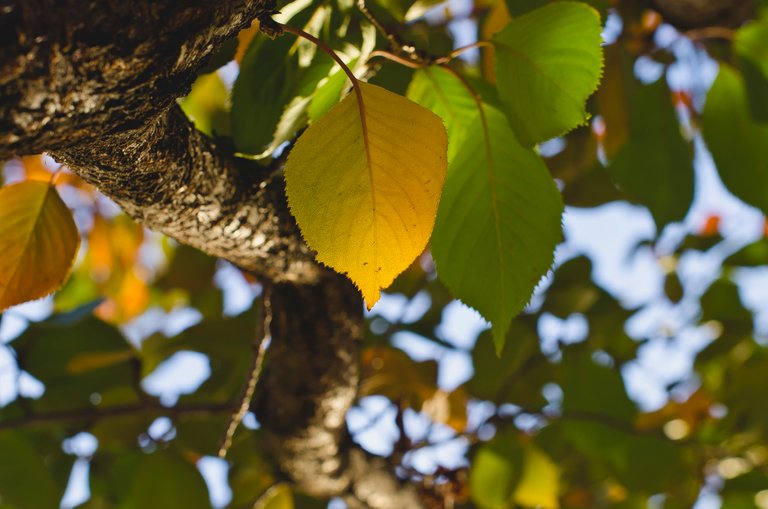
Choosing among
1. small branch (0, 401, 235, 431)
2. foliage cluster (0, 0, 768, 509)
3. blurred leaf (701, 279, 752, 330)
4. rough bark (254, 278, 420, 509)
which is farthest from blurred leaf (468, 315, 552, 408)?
small branch (0, 401, 235, 431)

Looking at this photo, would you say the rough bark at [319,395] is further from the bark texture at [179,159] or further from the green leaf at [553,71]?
the green leaf at [553,71]

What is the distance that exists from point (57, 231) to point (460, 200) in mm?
334

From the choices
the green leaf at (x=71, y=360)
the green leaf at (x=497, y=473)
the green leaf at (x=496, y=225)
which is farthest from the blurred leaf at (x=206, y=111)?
the green leaf at (x=497, y=473)

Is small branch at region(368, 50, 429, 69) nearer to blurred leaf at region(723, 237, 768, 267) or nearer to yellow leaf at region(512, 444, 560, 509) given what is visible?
yellow leaf at region(512, 444, 560, 509)

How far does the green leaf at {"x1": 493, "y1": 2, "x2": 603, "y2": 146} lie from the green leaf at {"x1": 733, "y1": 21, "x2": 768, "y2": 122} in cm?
53

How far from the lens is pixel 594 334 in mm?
1438

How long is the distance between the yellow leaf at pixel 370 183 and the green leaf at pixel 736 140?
0.63 meters

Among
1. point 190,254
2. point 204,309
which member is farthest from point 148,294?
point 190,254

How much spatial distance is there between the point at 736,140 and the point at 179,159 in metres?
0.79

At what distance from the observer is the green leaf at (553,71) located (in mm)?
504

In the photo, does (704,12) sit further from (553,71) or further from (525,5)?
(553,71)

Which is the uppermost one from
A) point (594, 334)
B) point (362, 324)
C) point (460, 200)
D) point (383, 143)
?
point (383, 143)

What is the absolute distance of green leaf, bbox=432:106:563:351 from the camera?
54 cm

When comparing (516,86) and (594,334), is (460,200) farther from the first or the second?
(594,334)
